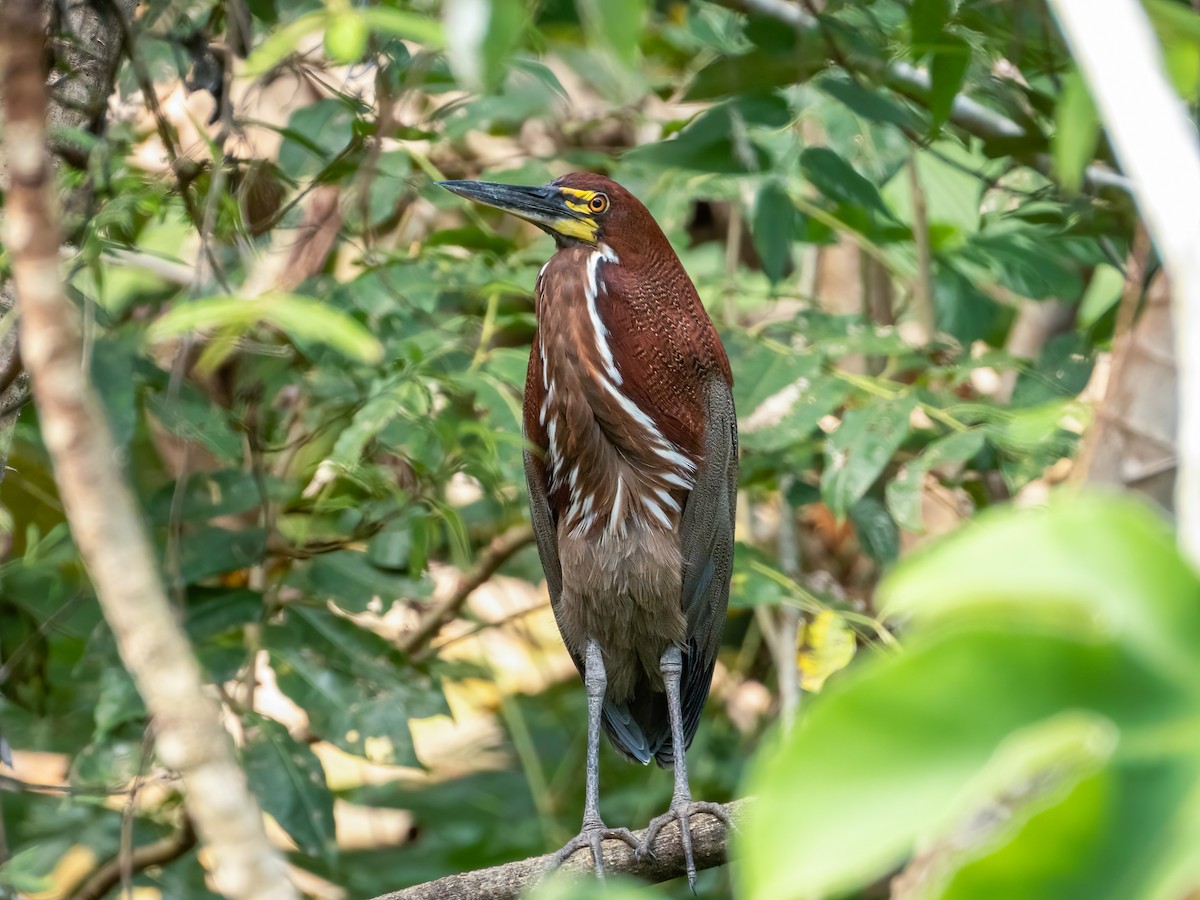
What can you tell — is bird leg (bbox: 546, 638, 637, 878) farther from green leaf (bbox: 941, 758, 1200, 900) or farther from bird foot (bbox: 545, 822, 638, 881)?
green leaf (bbox: 941, 758, 1200, 900)

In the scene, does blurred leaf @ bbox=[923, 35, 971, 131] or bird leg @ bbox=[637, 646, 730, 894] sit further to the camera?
bird leg @ bbox=[637, 646, 730, 894]

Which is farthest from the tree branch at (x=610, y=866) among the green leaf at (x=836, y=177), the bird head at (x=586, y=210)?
the green leaf at (x=836, y=177)

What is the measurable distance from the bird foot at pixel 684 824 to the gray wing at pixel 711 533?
0.58m

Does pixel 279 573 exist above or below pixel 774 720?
above

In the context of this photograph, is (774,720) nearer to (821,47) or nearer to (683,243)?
(683,243)

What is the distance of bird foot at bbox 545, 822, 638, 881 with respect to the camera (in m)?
2.49

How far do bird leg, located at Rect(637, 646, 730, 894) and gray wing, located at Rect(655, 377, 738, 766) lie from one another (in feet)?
0.32

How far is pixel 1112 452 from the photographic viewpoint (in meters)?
1.67

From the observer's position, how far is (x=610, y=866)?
8.35 feet

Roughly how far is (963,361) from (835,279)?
73.6 inches

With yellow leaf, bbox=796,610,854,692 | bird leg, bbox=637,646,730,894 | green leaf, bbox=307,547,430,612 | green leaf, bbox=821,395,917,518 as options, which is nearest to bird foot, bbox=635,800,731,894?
bird leg, bbox=637,646,730,894

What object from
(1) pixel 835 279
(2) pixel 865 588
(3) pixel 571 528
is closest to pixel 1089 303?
(1) pixel 835 279

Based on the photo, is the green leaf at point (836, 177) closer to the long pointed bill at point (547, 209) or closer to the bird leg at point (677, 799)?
the long pointed bill at point (547, 209)

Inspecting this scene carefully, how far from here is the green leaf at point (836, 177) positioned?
288 cm
